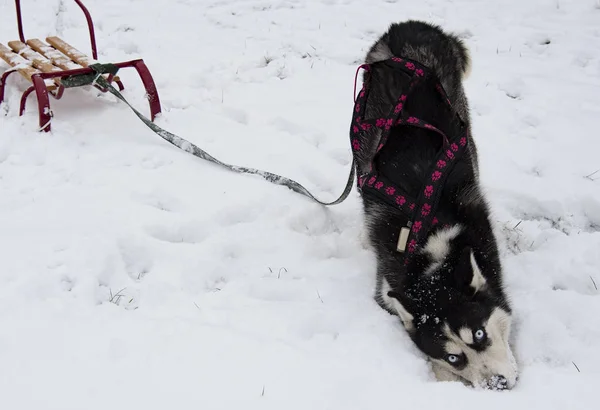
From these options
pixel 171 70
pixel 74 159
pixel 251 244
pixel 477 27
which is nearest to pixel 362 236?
pixel 251 244

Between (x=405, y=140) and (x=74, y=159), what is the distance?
2655 millimetres

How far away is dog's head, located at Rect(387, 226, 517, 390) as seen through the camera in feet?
8.64

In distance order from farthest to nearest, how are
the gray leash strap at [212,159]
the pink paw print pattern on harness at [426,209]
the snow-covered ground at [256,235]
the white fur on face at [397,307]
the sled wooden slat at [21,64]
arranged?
the sled wooden slat at [21,64] → the gray leash strap at [212,159] → the pink paw print pattern on harness at [426,209] → the white fur on face at [397,307] → the snow-covered ground at [256,235]

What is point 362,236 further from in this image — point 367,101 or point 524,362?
point 524,362

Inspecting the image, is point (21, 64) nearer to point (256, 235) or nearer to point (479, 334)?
point (256, 235)

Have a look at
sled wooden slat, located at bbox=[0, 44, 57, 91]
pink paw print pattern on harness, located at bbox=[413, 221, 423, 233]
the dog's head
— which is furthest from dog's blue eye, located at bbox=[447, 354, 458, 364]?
sled wooden slat, located at bbox=[0, 44, 57, 91]

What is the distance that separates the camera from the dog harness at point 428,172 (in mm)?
2889

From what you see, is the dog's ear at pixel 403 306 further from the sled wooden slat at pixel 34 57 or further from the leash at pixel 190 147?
the sled wooden slat at pixel 34 57

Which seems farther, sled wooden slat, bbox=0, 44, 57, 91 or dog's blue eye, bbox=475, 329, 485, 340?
sled wooden slat, bbox=0, 44, 57, 91

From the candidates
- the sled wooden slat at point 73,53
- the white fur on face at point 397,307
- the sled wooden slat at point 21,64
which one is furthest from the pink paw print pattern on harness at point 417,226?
the sled wooden slat at point 21,64

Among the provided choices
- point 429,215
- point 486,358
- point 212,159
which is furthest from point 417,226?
point 212,159

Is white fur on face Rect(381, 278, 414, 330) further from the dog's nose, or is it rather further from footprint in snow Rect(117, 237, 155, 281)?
footprint in snow Rect(117, 237, 155, 281)

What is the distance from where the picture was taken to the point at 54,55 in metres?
5.23

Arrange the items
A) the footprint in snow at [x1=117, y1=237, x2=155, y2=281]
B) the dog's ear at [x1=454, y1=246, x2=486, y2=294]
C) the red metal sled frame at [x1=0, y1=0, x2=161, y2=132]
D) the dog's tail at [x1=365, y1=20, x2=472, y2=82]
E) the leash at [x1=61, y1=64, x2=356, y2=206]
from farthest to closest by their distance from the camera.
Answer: the red metal sled frame at [x1=0, y1=0, x2=161, y2=132] → the leash at [x1=61, y1=64, x2=356, y2=206] → the dog's tail at [x1=365, y1=20, x2=472, y2=82] → the footprint in snow at [x1=117, y1=237, x2=155, y2=281] → the dog's ear at [x1=454, y1=246, x2=486, y2=294]
